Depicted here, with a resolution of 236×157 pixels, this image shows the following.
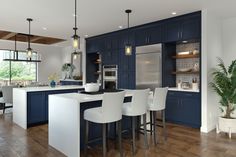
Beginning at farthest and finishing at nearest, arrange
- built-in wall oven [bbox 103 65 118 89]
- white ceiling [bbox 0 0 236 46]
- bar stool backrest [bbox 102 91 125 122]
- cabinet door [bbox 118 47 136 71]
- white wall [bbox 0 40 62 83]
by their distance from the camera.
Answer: white wall [bbox 0 40 62 83]
built-in wall oven [bbox 103 65 118 89]
cabinet door [bbox 118 47 136 71]
white ceiling [bbox 0 0 236 46]
bar stool backrest [bbox 102 91 125 122]

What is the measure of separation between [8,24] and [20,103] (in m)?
2.34

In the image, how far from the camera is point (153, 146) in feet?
10.8

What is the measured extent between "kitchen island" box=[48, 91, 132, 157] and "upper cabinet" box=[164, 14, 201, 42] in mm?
2113

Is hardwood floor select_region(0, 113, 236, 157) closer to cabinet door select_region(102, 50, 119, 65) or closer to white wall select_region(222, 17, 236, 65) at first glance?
white wall select_region(222, 17, 236, 65)

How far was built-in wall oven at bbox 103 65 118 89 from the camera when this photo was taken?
6328 mm

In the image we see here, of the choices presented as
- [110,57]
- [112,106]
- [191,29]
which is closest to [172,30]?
[191,29]

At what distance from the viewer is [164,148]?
319 centimetres

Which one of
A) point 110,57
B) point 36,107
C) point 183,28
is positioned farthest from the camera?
point 110,57

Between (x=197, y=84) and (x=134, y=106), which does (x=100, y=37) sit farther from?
(x=134, y=106)

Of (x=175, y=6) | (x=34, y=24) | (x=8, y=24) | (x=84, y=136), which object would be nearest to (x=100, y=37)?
(x=34, y=24)

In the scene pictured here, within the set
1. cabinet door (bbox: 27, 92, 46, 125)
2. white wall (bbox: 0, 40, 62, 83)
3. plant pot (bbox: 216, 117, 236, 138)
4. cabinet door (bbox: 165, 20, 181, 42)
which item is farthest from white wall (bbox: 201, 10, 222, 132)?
white wall (bbox: 0, 40, 62, 83)

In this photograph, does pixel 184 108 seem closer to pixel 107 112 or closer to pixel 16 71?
pixel 107 112

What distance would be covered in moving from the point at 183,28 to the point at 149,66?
1303 mm

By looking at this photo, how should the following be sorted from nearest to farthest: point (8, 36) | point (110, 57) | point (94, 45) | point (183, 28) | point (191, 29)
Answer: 1. point (191, 29)
2. point (183, 28)
3. point (110, 57)
4. point (94, 45)
5. point (8, 36)
